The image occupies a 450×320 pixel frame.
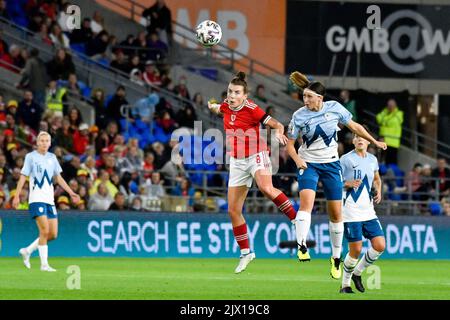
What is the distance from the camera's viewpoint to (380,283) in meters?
19.6

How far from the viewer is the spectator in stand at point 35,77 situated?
30094 mm

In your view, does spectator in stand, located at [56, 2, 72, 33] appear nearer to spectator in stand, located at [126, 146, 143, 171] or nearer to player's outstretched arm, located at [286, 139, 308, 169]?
spectator in stand, located at [126, 146, 143, 171]

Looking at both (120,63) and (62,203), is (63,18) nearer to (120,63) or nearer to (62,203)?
(120,63)

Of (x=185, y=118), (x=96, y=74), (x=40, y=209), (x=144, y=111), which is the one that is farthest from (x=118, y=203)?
(x=40, y=209)

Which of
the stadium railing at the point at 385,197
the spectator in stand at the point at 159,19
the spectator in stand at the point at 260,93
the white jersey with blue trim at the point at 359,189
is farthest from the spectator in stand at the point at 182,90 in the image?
the white jersey with blue trim at the point at 359,189

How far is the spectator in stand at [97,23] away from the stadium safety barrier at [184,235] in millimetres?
7061

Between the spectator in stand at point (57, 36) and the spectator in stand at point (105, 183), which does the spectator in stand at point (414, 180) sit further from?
the spectator in stand at point (57, 36)

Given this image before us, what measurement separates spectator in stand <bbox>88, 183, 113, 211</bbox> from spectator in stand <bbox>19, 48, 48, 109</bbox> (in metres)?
3.14

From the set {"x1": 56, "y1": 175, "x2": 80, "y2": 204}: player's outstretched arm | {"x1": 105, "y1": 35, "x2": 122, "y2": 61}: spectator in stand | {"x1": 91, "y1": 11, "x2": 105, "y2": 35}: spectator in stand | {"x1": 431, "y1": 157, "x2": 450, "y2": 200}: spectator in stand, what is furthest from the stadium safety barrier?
{"x1": 91, "y1": 11, "x2": 105, "y2": 35}: spectator in stand

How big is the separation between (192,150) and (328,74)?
7.84m

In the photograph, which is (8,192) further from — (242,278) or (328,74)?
(328,74)

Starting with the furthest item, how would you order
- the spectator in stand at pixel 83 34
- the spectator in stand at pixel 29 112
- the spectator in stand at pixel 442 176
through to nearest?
the spectator in stand at pixel 83 34
the spectator in stand at pixel 442 176
the spectator in stand at pixel 29 112

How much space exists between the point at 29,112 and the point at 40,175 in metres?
7.55

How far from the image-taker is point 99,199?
91.4 feet
